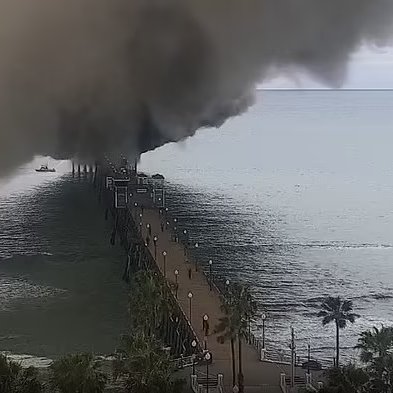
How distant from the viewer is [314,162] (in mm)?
117625

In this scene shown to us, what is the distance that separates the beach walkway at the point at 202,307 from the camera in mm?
23953

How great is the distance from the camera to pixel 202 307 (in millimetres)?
31578

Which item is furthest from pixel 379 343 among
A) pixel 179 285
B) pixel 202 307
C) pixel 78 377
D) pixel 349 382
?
pixel 179 285

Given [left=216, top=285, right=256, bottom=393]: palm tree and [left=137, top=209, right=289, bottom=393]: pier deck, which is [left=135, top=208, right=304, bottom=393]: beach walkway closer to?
[left=137, top=209, right=289, bottom=393]: pier deck

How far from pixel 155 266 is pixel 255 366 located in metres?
14.2

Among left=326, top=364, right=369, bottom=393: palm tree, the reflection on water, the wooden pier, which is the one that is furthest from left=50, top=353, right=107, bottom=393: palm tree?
the reflection on water

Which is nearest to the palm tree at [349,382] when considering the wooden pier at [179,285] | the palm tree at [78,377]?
the wooden pier at [179,285]

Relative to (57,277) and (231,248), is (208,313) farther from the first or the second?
(231,248)

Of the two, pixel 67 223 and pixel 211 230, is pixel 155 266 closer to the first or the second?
pixel 211 230

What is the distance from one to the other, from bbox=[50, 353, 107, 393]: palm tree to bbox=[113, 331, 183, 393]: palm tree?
741mm

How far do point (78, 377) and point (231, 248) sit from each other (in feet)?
115

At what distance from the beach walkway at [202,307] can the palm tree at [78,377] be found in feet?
16.5

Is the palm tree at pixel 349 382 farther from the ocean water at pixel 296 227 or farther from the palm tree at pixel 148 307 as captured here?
the ocean water at pixel 296 227

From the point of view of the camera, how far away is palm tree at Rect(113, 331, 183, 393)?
62.1ft
